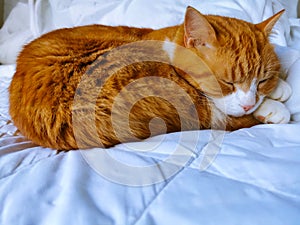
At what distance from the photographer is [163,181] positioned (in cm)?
61

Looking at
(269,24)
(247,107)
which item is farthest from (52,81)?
(269,24)

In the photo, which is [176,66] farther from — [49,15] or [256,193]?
[49,15]

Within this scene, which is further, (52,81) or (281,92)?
(281,92)

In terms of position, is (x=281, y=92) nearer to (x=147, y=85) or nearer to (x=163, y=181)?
(x=147, y=85)

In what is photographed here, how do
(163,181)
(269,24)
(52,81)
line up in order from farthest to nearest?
(269,24), (52,81), (163,181)

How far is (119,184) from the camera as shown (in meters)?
0.60

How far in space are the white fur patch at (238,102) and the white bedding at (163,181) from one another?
0.09 metres

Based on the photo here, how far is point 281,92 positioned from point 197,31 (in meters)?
0.33

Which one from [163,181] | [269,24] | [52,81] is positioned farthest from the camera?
[269,24]

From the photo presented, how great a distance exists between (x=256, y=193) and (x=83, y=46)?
0.64 metres

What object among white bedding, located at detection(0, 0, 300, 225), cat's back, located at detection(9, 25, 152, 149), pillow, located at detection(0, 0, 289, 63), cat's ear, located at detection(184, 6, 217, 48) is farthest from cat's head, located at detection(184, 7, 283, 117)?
pillow, located at detection(0, 0, 289, 63)

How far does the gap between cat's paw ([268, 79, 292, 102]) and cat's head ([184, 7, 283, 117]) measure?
43 mm

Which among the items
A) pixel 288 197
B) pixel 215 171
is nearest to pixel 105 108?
pixel 215 171

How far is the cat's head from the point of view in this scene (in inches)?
33.6
